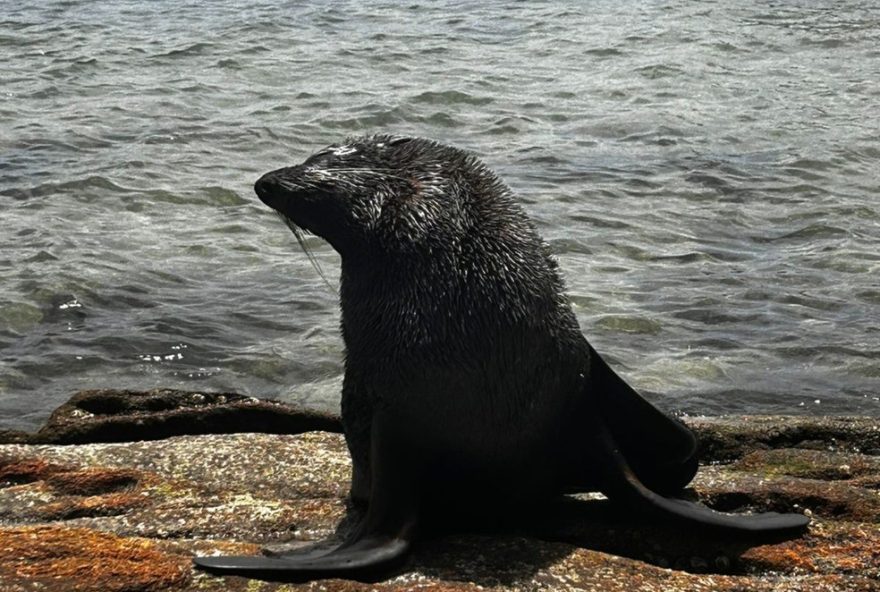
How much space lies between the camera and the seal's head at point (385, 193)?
15.2 feet

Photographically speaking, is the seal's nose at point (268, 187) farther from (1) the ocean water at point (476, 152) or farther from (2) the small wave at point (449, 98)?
(2) the small wave at point (449, 98)

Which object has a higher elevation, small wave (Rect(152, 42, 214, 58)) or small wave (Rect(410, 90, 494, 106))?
small wave (Rect(152, 42, 214, 58))

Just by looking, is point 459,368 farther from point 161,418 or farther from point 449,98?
point 449,98

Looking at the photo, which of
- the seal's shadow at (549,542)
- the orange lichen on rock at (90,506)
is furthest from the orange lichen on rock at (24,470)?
the seal's shadow at (549,542)

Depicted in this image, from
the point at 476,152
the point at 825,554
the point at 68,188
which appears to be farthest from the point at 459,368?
the point at 476,152

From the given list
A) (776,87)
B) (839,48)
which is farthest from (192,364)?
(839,48)

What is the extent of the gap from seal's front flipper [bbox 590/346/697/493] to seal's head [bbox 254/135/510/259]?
0.69 metres

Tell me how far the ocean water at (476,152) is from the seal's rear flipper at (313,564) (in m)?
3.96

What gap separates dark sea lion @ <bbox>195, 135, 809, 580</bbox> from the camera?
4441 mm

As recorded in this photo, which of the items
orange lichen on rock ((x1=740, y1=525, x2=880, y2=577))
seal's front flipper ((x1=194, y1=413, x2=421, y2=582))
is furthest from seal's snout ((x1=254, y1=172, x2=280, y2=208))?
orange lichen on rock ((x1=740, y1=525, x2=880, y2=577))

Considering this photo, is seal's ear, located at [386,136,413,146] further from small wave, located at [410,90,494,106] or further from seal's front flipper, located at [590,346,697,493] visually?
small wave, located at [410,90,494,106]

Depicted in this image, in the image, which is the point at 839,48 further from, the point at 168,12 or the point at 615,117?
the point at 168,12

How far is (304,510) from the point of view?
4.80 meters

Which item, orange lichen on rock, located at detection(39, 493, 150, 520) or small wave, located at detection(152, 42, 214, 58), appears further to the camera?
small wave, located at detection(152, 42, 214, 58)
